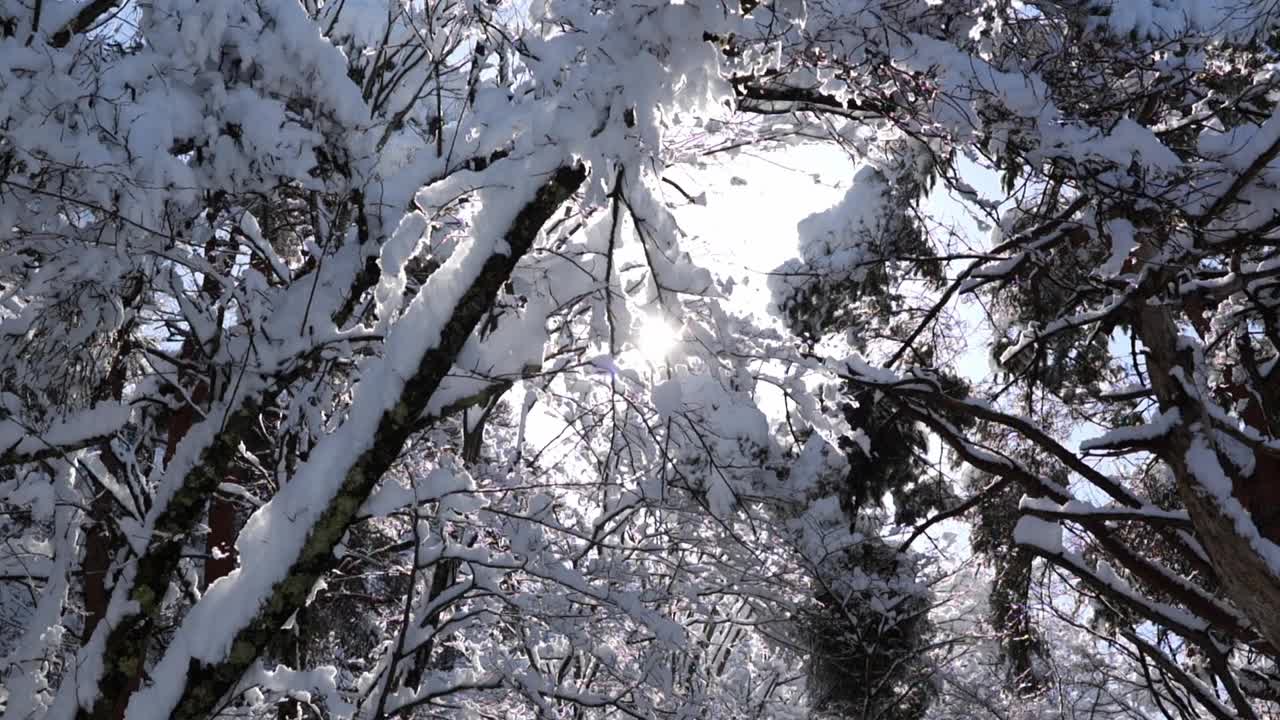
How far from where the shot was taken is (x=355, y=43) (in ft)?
16.8

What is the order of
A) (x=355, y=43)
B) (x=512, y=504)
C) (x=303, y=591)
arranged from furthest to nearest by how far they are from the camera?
(x=512, y=504) → (x=355, y=43) → (x=303, y=591)

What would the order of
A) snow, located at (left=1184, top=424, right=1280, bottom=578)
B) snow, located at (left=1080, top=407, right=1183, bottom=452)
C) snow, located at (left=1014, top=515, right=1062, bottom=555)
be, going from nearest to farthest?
snow, located at (left=1184, top=424, right=1280, bottom=578) < snow, located at (left=1080, top=407, right=1183, bottom=452) < snow, located at (left=1014, top=515, right=1062, bottom=555)

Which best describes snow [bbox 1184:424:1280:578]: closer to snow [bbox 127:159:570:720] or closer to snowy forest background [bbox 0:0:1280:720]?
snowy forest background [bbox 0:0:1280:720]

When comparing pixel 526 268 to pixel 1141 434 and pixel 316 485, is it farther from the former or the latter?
pixel 1141 434

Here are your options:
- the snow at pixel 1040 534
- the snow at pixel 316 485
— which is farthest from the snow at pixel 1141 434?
the snow at pixel 316 485

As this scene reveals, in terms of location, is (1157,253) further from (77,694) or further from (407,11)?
(77,694)

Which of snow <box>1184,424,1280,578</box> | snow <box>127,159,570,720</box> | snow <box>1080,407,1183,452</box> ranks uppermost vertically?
snow <box>1080,407,1183,452</box>

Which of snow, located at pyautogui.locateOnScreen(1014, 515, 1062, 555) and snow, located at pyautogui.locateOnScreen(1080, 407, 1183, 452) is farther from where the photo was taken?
snow, located at pyautogui.locateOnScreen(1014, 515, 1062, 555)

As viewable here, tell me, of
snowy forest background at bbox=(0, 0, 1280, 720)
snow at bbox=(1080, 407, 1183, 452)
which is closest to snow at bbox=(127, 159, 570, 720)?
snowy forest background at bbox=(0, 0, 1280, 720)

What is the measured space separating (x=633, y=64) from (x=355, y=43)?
3170 mm

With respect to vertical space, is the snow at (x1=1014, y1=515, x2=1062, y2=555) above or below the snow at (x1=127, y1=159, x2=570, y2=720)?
above

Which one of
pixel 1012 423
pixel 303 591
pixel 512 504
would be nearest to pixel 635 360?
pixel 303 591

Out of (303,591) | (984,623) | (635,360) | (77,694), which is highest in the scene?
(984,623)

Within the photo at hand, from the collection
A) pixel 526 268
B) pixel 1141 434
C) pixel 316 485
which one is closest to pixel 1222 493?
pixel 1141 434
